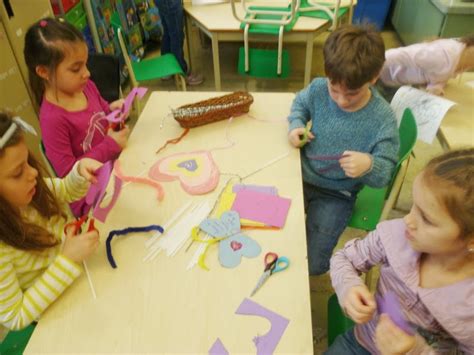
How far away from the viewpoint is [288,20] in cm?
276

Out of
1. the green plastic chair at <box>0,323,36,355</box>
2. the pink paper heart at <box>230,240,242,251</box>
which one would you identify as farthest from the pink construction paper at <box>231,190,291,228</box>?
the green plastic chair at <box>0,323,36,355</box>

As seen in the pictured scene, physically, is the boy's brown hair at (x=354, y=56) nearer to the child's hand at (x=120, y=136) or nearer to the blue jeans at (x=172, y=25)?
the child's hand at (x=120, y=136)

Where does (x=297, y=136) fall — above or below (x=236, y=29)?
above

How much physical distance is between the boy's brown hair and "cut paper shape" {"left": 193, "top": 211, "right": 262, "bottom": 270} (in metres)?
0.61

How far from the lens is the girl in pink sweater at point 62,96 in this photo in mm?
1449

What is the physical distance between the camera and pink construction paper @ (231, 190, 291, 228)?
3.79ft

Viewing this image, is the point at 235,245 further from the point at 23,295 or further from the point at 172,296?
the point at 23,295

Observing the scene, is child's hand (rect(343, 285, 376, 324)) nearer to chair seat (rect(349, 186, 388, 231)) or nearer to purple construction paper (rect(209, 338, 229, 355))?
purple construction paper (rect(209, 338, 229, 355))

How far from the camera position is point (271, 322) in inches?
35.5

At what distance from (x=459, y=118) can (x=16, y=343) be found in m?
1.85

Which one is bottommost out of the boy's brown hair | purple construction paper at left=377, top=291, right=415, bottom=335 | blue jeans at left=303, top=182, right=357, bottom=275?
blue jeans at left=303, top=182, right=357, bottom=275

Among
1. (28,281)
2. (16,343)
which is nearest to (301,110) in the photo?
(28,281)

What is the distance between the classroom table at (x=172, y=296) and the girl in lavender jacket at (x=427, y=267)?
16cm

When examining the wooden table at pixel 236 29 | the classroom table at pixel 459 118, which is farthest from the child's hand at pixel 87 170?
the wooden table at pixel 236 29
